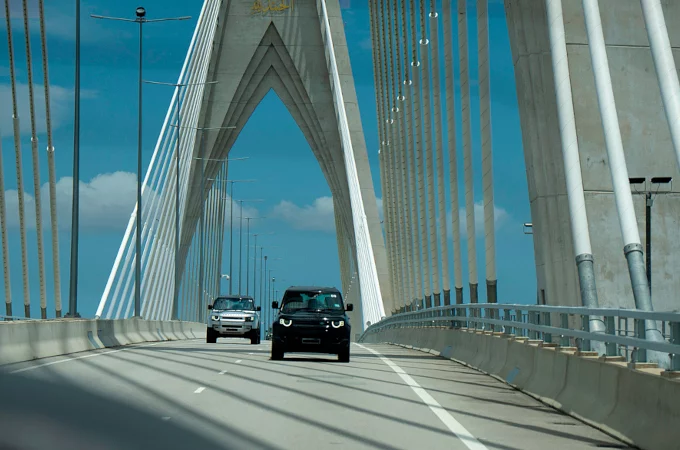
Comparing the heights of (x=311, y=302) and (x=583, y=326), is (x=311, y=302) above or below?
above

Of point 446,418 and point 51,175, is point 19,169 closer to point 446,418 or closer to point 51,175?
point 51,175

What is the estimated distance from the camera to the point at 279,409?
13.0 meters

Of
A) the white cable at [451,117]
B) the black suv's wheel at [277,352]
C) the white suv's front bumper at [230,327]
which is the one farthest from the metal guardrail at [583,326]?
the white suv's front bumper at [230,327]

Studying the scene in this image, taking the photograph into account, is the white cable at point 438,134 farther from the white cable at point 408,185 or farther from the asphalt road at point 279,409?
the asphalt road at point 279,409

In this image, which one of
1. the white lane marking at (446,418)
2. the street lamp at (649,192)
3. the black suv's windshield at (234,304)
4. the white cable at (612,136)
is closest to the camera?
the white lane marking at (446,418)

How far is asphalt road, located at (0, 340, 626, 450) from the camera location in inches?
97.9

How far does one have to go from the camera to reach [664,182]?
2156 centimetres

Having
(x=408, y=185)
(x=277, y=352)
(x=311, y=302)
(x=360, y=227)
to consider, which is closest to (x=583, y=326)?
(x=277, y=352)

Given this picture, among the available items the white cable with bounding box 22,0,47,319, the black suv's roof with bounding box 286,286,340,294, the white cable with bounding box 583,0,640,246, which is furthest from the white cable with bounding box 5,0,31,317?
the white cable with bounding box 583,0,640,246

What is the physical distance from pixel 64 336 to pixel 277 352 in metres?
4.84

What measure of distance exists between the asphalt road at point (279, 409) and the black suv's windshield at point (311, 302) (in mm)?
3554

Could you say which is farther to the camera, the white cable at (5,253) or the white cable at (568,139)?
the white cable at (5,253)

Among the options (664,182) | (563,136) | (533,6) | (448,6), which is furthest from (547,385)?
(448,6)

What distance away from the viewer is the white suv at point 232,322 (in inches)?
1597
